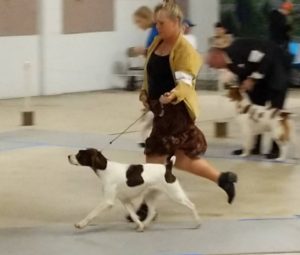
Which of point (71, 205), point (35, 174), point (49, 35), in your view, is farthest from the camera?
point (49, 35)

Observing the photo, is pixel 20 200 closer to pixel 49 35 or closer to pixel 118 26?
pixel 49 35

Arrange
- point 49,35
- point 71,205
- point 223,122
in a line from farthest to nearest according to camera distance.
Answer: point 49,35
point 223,122
point 71,205

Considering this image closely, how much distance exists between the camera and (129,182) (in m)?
5.92

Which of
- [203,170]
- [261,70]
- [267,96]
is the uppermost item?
[261,70]

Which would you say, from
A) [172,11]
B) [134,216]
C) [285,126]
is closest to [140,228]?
[134,216]

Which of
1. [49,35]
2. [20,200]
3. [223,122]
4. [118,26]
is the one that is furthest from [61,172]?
[118,26]

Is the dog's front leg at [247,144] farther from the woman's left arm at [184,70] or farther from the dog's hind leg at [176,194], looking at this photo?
the dog's hind leg at [176,194]

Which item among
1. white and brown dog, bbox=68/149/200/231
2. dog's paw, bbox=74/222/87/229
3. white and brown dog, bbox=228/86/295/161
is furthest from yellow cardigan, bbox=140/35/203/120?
white and brown dog, bbox=228/86/295/161

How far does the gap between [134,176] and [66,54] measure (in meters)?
10.8

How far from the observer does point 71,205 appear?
684 centimetres

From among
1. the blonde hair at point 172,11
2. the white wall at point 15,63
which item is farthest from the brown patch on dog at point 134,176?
the white wall at point 15,63

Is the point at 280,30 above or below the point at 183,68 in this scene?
above

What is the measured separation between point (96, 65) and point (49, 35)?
48.7 inches

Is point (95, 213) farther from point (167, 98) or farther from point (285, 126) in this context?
point (285, 126)
